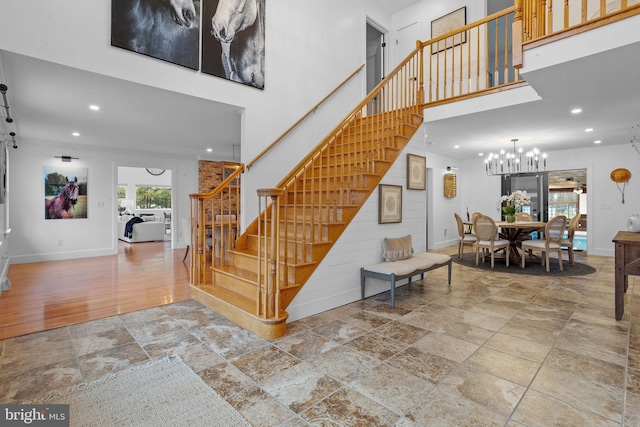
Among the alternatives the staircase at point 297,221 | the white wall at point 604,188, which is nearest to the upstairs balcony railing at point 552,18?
the staircase at point 297,221

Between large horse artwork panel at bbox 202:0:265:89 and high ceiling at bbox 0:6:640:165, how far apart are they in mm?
459

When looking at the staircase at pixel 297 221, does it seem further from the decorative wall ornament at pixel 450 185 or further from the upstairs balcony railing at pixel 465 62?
the decorative wall ornament at pixel 450 185

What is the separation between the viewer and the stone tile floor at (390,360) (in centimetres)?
178

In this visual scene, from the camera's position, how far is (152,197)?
52.3 feet

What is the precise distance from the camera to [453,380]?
2.08m

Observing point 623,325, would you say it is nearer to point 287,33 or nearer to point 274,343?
point 274,343

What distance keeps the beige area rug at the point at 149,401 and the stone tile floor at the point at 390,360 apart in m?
0.09

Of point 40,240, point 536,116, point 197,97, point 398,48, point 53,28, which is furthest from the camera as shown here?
point 398,48

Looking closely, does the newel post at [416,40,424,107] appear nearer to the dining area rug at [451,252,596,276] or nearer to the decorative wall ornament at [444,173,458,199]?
the dining area rug at [451,252,596,276]

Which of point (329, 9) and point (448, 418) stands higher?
point (329, 9)

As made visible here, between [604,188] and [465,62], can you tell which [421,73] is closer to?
[465,62]

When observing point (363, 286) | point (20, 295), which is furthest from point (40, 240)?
point (363, 286)

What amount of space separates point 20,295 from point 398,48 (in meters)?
8.33

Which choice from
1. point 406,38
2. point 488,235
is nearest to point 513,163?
→ point 488,235
